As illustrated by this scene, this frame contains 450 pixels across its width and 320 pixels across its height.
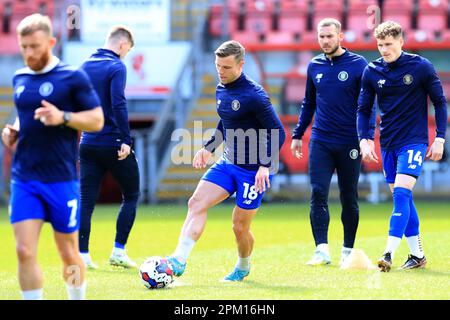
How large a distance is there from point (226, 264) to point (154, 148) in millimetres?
10453

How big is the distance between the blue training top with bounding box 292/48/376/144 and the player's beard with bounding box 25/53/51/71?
13.4ft

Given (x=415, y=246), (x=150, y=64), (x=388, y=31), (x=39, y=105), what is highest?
(x=388, y=31)

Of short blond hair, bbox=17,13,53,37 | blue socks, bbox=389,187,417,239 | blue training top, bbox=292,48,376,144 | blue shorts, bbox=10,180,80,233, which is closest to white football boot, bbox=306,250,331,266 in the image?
blue socks, bbox=389,187,417,239

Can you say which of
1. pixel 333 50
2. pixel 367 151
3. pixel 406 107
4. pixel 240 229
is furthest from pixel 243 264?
pixel 333 50

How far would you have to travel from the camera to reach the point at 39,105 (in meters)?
6.06

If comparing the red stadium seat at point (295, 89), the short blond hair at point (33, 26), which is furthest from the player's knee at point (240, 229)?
the red stadium seat at point (295, 89)

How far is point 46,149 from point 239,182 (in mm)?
2361

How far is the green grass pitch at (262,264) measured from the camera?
24.0 feet

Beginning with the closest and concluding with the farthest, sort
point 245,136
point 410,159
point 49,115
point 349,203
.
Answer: point 49,115 < point 245,136 < point 410,159 < point 349,203

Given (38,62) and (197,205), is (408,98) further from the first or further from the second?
(38,62)

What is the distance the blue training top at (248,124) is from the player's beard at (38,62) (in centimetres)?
228

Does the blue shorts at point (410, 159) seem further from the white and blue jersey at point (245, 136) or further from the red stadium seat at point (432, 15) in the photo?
the red stadium seat at point (432, 15)

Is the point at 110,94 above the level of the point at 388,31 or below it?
below

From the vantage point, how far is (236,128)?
815 centimetres
